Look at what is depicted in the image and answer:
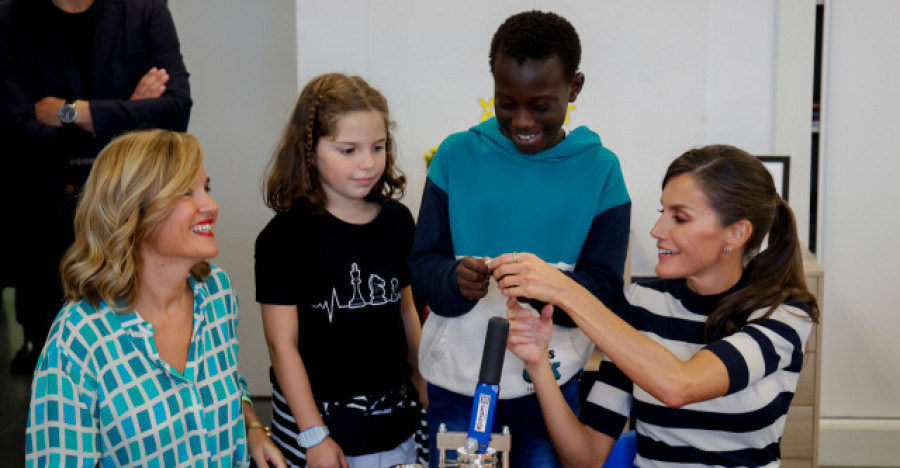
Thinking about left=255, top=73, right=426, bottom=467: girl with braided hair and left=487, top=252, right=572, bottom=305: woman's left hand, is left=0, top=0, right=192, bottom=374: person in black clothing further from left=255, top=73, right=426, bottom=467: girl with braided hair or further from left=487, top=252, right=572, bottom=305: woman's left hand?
left=487, top=252, right=572, bottom=305: woman's left hand

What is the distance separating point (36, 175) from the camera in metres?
2.45

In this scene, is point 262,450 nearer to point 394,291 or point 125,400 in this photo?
point 125,400

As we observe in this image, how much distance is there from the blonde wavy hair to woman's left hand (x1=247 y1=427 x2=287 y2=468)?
1.22ft

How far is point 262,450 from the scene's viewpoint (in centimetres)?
176

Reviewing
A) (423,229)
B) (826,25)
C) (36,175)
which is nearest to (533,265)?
(423,229)

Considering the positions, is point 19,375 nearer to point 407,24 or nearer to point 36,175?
point 36,175

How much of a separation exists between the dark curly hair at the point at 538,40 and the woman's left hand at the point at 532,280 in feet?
1.24

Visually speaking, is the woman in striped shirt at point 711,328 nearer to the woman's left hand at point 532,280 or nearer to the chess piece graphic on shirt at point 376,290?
the woman's left hand at point 532,280

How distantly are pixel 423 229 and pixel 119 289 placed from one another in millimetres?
560

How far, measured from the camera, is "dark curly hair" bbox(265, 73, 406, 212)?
1.97 m

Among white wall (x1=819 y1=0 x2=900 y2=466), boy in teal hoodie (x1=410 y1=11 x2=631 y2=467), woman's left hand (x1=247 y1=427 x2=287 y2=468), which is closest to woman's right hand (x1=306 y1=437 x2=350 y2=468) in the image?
woman's left hand (x1=247 y1=427 x2=287 y2=468)

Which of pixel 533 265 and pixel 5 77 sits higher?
pixel 5 77

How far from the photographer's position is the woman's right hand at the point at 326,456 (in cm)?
185

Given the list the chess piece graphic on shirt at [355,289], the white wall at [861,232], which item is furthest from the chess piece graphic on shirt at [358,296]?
the white wall at [861,232]
